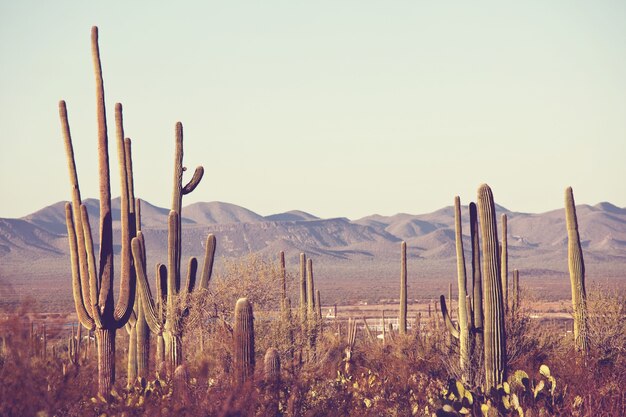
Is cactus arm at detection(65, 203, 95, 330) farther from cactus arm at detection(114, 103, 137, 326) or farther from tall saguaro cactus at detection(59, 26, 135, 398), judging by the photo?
cactus arm at detection(114, 103, 137, 326)

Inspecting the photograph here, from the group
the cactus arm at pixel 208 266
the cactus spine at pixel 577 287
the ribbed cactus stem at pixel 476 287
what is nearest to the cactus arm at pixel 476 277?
the ribbed cactus stem at pixel 476 287

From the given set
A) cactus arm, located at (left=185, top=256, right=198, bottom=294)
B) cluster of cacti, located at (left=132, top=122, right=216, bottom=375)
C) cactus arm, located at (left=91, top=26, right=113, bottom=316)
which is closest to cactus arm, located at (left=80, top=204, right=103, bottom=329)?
cactus arm, located at (left=91, top=26, right=113, bottom=316)

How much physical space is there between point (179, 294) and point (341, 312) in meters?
53.1

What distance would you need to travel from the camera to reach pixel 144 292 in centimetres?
1903

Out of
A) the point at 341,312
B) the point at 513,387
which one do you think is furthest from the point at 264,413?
the point at 341,312

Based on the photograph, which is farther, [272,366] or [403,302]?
[403,302]

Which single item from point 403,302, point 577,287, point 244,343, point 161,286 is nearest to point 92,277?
point 161,286

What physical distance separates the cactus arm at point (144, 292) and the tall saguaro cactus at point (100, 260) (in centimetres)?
22

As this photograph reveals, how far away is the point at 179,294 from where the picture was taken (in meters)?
20.0

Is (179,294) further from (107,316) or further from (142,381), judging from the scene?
(142,381)

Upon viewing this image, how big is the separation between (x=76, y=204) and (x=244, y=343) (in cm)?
521

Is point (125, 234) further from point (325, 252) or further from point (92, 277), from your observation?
point (325, 252)

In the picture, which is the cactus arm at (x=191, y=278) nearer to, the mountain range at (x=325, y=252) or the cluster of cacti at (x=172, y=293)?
the cluster of cacti at (x=172, y=293)

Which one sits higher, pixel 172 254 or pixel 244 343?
pixel 172 254
